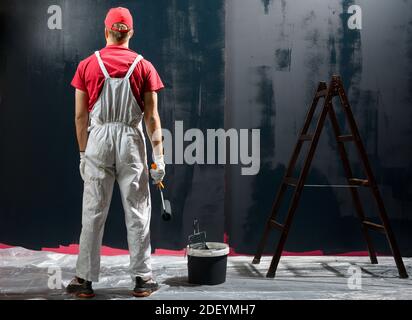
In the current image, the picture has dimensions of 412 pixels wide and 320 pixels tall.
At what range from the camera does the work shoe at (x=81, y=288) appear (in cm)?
262

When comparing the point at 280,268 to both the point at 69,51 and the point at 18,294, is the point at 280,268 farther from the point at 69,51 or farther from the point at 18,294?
the point at 69,51

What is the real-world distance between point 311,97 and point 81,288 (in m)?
2.15

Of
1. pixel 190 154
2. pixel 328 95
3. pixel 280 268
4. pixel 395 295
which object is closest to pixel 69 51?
pixel 190 154

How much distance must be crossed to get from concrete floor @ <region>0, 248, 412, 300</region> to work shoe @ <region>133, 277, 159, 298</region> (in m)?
0.04

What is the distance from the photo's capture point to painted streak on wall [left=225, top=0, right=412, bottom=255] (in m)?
3.65

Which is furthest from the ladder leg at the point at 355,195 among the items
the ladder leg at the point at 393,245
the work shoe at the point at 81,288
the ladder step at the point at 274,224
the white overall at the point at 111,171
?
the work shoe at the point at 81,288

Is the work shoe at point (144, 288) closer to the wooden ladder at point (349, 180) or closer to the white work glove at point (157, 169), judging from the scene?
the white work glove at point (157, 169)

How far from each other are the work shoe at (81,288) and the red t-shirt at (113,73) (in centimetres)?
97

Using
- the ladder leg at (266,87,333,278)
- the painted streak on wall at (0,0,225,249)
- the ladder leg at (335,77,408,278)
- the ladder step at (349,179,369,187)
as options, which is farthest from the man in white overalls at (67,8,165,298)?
the ladder step at (349,179,369,187)

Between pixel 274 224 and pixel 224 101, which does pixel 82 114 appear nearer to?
pixel 224 101

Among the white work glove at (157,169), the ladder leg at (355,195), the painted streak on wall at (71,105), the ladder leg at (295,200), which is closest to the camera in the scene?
the white work glove at (157,169)

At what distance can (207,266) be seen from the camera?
290cm

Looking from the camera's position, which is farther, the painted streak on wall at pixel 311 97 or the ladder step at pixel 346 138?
the painted streak on wall at pixel 311 97

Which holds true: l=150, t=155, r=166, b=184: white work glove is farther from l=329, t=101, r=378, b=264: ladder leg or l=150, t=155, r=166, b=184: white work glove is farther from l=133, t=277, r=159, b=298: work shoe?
l=329, t=101, r=378, b=264: ladder leg
